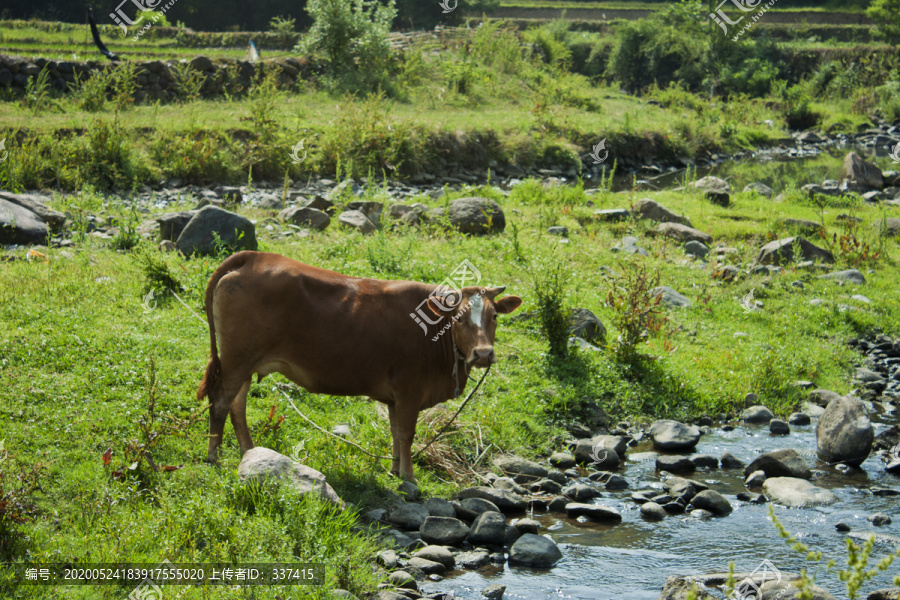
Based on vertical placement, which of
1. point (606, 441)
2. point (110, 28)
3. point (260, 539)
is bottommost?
point (606, 441)

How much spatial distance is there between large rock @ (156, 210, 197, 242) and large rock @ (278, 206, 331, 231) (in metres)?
1.98

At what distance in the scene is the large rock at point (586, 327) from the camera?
999 centimetres

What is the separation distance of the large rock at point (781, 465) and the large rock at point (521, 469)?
2097 mm

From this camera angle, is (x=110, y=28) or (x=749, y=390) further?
(x=110, y=28)

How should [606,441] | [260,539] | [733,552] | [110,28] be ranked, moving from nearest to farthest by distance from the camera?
1. [260,539]
2. [733,552]
3. [606,441]
4. [110,28]

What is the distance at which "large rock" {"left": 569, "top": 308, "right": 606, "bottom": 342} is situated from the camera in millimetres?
9992

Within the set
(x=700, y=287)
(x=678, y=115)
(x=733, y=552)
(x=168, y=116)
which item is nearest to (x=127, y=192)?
(x=168, y=116)

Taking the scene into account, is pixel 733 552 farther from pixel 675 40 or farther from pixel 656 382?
pixel 675 40

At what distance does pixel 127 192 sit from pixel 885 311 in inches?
559

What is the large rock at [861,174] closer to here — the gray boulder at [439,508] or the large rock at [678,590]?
the gray boulder at [439,508]

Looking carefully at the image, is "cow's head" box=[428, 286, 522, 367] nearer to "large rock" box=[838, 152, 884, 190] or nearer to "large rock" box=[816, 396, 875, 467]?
"large rock" box=[816, 396, 875, 467]

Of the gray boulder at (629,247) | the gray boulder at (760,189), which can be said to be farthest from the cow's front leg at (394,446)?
the gray boulder at (760,189)

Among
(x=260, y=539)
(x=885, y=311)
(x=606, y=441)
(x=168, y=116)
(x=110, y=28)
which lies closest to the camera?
(x=260, y=539)

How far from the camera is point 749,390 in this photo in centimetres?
953
